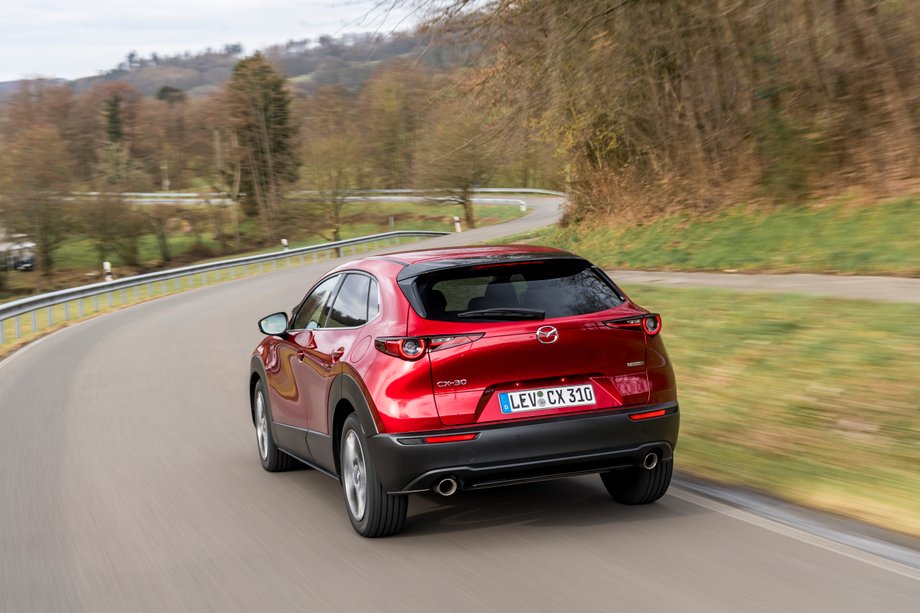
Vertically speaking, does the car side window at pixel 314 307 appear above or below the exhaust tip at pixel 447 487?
above

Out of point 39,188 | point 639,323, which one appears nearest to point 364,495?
point 639,323

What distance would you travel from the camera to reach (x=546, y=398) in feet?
17.9

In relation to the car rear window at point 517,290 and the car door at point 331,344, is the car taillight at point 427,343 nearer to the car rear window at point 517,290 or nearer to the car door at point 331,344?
the car rear window at point 517,290

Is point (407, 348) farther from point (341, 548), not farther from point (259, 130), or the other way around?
point (259, 130)

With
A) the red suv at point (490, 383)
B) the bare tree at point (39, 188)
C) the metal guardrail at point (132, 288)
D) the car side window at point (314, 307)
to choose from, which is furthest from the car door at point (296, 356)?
the bare tree at point (39, 188)

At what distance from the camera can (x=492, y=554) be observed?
17.4 feet

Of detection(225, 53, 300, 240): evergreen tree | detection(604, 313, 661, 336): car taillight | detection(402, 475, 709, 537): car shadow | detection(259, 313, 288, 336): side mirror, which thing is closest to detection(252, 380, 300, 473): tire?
detection(259, 313, 288, 336): side mirror

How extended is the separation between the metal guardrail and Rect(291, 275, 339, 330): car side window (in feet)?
51.0

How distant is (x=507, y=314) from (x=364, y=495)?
126cm

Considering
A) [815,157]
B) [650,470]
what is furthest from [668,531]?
[815,157]

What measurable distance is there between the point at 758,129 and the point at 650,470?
15.4m

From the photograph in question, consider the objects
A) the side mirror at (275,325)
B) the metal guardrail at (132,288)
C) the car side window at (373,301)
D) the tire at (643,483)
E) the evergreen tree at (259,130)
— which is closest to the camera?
the car side window at (373,301)

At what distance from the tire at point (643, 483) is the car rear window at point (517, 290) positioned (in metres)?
1.00

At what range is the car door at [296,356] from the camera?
695cm
